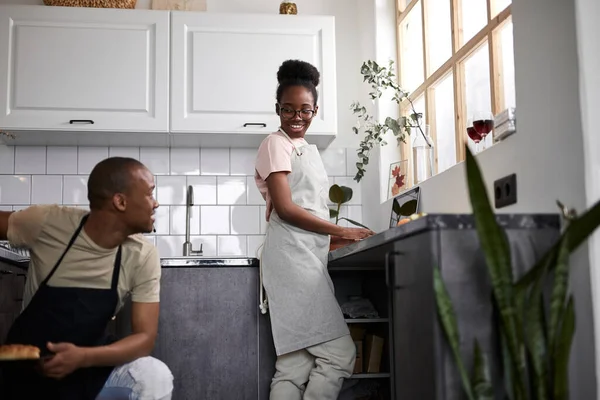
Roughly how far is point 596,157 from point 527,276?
36 centimetres

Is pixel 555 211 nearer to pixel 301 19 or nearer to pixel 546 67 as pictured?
pixel 546 67

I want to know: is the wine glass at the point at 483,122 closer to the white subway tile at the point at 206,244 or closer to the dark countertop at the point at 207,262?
the dark countertop at the point at 207,262

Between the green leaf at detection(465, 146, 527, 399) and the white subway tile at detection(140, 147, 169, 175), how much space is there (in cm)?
261

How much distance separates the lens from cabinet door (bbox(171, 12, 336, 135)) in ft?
12.1

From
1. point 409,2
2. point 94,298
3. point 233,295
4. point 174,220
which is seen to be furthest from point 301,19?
point 94,298

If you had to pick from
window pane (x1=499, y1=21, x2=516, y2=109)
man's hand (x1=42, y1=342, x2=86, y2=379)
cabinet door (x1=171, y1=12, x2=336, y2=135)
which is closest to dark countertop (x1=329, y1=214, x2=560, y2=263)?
man's hand (x1=42, y1=342, x2=86, y2=379)

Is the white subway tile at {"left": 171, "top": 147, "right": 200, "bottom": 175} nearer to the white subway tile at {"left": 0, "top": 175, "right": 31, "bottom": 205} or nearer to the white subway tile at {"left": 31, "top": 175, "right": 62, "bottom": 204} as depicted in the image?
the white subway tile at {"left": 31, "top": 175, "right": 62, "bottom": 204}

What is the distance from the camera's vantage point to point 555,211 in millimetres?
1905

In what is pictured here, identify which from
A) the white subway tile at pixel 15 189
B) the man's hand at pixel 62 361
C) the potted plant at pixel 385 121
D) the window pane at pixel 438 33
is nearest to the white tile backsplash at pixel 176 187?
the white subway tile at pixel 15 189

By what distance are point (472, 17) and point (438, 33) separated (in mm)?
425

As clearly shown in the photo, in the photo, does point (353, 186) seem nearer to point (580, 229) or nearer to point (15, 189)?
point (15, 189)

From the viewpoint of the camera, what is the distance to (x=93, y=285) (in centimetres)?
213

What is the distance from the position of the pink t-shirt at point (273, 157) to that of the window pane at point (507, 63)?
2.50ft

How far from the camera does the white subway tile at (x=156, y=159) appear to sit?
13.0 ft
